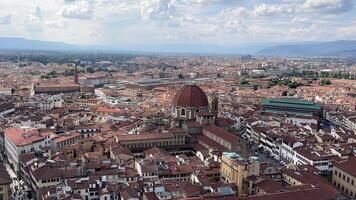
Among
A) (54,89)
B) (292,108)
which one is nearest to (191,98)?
(292,108)

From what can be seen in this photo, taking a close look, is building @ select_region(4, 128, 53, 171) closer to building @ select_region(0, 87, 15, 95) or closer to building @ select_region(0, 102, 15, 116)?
building @ select_region(0, 102, 15, 116)

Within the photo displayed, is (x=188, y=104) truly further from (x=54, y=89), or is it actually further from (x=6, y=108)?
(x=54, y=89)

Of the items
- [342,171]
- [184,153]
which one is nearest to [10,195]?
[184,153]

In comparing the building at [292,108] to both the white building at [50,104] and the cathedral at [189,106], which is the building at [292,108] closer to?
the cathedral at [189,106]

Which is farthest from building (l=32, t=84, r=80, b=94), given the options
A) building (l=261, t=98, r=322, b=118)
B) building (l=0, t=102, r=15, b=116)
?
building (l=261, t=98, r=322, b=118)

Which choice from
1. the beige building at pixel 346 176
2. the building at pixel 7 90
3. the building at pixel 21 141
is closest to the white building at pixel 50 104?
the building at pixel 7 90

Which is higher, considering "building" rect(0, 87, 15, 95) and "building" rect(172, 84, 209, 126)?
"building" rect(172, 84, 209, 126)
